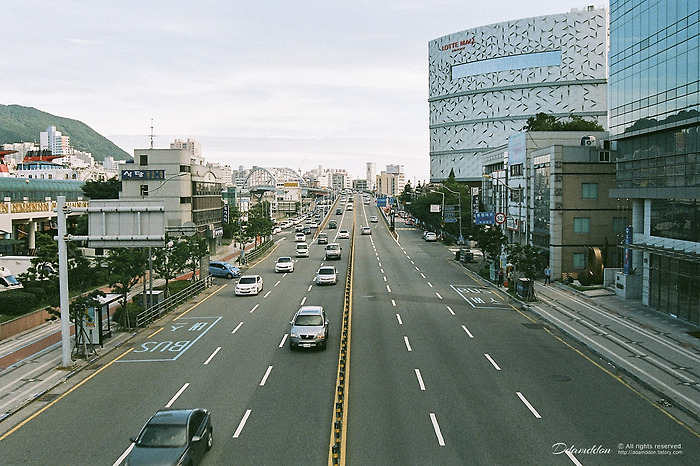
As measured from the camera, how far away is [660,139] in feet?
118

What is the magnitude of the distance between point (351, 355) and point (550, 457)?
1170 cm

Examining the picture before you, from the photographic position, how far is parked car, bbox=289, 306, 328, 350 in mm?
25078

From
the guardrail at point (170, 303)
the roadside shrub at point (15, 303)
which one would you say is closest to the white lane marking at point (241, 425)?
the guardrail at point (170, 303)

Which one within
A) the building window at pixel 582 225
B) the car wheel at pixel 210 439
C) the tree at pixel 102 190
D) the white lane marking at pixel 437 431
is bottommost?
the white lane marking at pixel 437 431

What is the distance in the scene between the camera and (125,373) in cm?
2277

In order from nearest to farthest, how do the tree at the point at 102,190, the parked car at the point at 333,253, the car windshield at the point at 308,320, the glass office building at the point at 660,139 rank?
the car windshield at the point at 308,320
the glass office building at the point at 660,139
the parked car at the point at 333,253
the tree at the point at 102,190

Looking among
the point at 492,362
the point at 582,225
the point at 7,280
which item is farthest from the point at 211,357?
the point at 582,225

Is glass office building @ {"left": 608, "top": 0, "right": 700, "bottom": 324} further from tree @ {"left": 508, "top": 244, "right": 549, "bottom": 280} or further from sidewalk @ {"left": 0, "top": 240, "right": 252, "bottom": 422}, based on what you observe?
sidewalk @ {"left": 0, "top": 240, "right": 252, "bottom": 422}

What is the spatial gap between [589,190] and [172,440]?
44.9m

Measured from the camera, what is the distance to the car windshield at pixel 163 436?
13406 millimetres

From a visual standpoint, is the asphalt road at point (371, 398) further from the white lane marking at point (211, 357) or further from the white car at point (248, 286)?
the white car at point (248, 286)

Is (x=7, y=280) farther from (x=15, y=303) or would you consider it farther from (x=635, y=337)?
(x=635, y=337)

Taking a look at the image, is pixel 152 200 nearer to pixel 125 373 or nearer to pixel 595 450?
pixel 125 373

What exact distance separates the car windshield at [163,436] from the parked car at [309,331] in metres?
11.4
